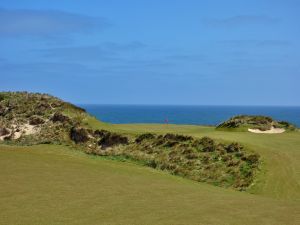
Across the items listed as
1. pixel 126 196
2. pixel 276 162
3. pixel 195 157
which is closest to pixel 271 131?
pixel 195 157

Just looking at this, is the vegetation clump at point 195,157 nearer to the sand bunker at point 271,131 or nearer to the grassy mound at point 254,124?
the sand bunker at point 271,131

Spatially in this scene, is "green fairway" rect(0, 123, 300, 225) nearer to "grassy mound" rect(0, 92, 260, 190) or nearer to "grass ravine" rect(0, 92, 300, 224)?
"grass ravine" rect(0, 92, 300, 224)

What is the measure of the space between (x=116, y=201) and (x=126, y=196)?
3.51 feet

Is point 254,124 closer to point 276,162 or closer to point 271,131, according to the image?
point 271,131

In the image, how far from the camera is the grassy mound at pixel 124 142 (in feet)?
92.1

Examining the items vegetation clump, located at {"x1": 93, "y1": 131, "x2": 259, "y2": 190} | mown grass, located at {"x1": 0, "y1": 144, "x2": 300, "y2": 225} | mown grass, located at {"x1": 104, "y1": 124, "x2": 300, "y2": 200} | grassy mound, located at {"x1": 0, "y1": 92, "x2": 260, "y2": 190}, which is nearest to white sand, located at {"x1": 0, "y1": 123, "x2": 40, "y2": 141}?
grassy mound, located at {"x1": 0, "y1": 92, "x2": 260, "y2": 190}

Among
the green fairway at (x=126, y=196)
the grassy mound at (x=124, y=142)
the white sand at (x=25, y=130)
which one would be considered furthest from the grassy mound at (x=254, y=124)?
the white sand at (x=25, y=130)

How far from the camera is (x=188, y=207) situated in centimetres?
1662

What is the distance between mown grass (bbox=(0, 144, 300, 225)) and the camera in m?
14.8

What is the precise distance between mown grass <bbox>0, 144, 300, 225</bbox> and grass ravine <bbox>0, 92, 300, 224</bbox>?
37mm

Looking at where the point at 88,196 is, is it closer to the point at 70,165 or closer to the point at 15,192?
the point at 15,192

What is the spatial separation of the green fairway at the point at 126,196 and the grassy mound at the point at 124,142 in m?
2.13

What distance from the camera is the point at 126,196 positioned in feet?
60.0

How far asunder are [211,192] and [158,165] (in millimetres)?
Result: 11239
